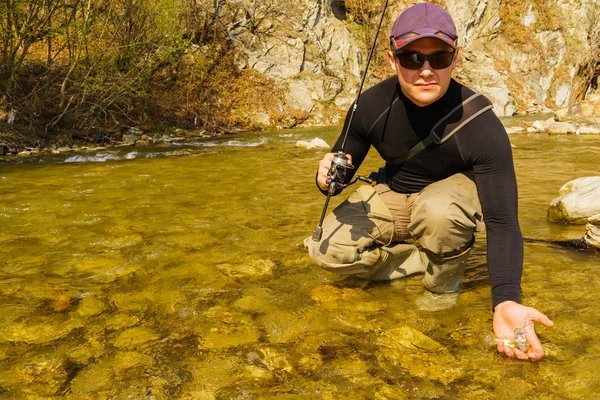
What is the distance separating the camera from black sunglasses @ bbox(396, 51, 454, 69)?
9.11 feet

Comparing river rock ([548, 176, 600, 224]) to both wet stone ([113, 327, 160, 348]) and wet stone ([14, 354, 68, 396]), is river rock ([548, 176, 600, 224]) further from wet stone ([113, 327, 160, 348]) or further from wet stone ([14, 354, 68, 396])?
wet stone ([14, 354, 68, 396])

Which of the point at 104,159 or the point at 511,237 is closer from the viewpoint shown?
the point at 511,237

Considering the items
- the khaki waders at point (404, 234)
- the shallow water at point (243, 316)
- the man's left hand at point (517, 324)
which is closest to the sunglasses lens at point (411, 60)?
the khaki waders at point (404, 234)

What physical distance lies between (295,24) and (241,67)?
5.28 m

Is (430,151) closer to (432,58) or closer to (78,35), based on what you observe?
(432,58)

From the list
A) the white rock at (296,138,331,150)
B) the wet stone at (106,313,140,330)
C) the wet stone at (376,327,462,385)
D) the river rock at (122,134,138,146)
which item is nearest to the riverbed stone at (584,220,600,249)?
the wet stone at (376,327,462,385)

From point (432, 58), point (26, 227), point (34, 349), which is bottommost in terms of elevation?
point (26, 227)

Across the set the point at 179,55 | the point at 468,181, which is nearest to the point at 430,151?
the point at 468,181

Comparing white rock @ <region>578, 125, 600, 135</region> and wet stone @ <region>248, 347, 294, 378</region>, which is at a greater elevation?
wet stone @ <region>248, 347, 294, 378</region>

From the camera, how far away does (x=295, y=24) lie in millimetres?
26484

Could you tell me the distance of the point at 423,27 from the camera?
107 inches

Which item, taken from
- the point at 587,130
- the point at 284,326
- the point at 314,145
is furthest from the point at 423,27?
the point at 587,130

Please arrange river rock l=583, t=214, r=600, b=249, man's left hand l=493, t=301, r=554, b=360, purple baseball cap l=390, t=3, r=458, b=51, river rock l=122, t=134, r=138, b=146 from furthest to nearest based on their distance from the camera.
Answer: river rock l=122, t=134, r=138, b=146, river rock l=583, t=214, r=600, b=249, purple baseball cap l=390, t=3, r=458, b=51, man's left hand l=493, t=301, r=554, b=360

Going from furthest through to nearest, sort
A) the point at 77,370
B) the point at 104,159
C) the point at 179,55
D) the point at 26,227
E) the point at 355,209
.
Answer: the point at 179,55 < the point at 104,159 < the point at 26,227 < the point at 355,209 < the point at 77,370
